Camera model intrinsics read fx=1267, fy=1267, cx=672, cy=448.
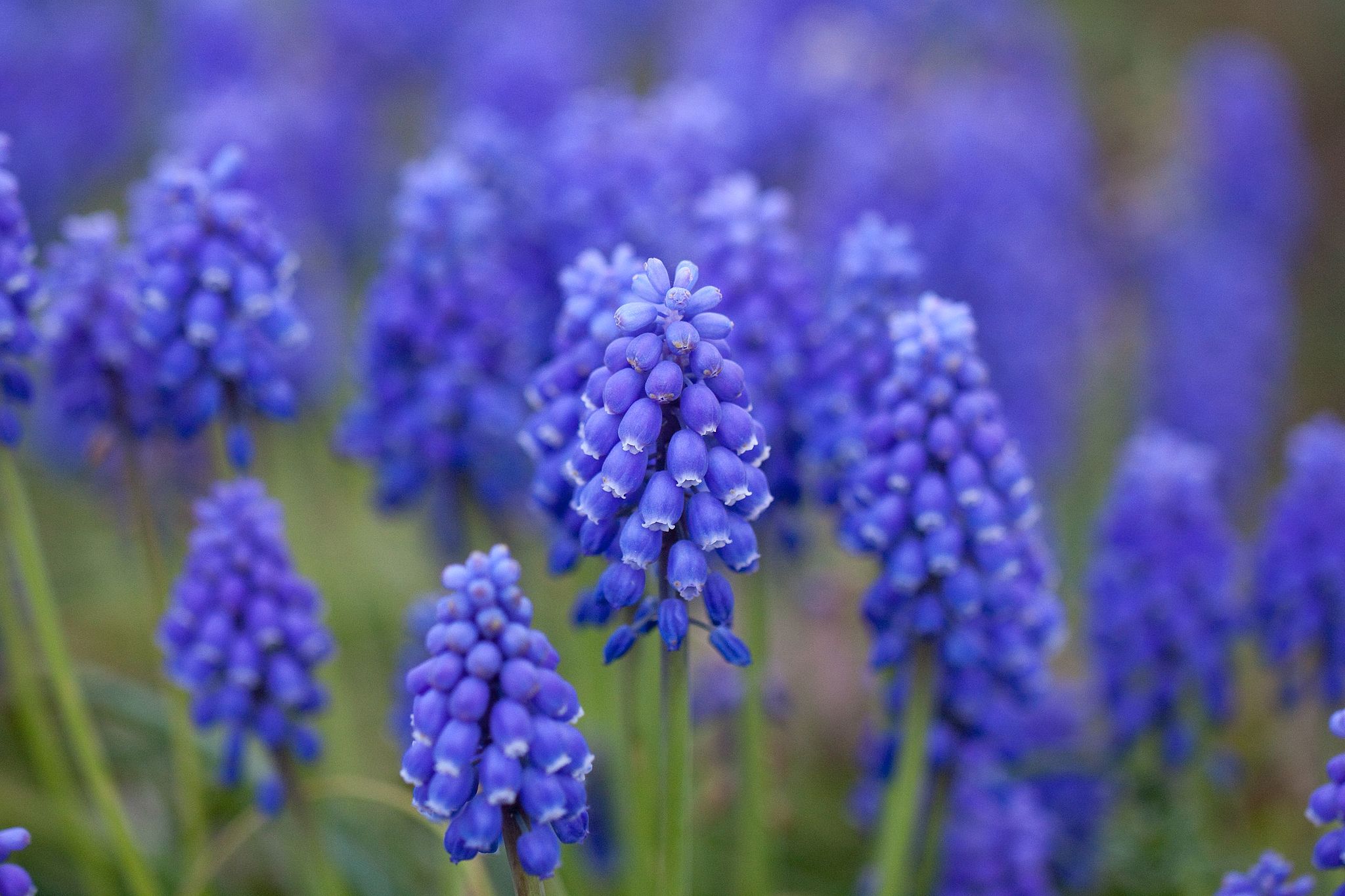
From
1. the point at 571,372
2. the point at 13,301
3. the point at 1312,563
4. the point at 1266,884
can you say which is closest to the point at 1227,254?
the point at 1312,563

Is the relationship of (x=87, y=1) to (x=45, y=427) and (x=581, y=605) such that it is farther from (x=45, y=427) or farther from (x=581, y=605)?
(x=581, y=605)

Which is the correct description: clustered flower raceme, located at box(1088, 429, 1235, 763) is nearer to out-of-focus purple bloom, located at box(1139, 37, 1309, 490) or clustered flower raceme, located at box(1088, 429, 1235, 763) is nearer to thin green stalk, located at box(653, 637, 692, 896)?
thin green stalk, located at box(653, 637, 692, 896)

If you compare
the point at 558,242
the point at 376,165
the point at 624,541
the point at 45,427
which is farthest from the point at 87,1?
the point at 624,541

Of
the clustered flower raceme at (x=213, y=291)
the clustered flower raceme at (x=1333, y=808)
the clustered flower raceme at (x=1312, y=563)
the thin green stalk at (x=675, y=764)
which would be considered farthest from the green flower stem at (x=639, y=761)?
the clustered flower raceme at (x=1312, y=563)

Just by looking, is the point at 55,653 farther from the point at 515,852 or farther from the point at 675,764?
the point at 675,764

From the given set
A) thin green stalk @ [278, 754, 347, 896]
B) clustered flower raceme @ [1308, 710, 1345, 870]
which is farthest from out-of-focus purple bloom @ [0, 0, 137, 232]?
clustered flower raceme @ [1308, 710, 1345, 870]

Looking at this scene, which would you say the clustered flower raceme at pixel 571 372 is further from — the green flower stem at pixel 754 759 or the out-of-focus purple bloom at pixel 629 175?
the out-of-focus purple bloom at pixel 629 175
